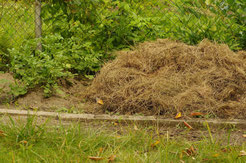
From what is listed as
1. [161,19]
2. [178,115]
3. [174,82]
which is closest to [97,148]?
[178,115]

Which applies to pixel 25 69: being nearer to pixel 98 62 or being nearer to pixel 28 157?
pixel 98 62

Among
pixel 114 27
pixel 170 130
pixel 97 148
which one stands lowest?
pixel 170 130

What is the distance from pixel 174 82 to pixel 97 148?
1.52 metres

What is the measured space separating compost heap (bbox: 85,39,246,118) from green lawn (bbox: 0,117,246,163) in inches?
33.4

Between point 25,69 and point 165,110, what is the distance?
5.63 feet

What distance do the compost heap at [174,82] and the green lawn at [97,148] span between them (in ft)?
2.78

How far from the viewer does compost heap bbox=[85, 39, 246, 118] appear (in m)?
3.52

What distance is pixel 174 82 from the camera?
3.74 meters

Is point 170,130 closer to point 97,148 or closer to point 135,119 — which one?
point 135,119

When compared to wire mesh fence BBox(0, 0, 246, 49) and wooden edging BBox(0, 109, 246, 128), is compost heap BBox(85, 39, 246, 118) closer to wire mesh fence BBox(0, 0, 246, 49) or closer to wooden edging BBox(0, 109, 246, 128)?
wooden edging BBox(0, 109, 246, 128)

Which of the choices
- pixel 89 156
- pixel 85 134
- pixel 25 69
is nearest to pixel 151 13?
pixel 25 69

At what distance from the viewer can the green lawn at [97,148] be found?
2.31 metres

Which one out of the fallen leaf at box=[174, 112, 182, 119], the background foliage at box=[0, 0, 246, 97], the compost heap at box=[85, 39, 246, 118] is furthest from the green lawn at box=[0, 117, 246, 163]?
the background foliage at box=[0, 0, 246, 97]

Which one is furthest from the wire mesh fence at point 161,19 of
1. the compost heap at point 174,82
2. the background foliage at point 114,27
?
the compost heap at point 174,82
